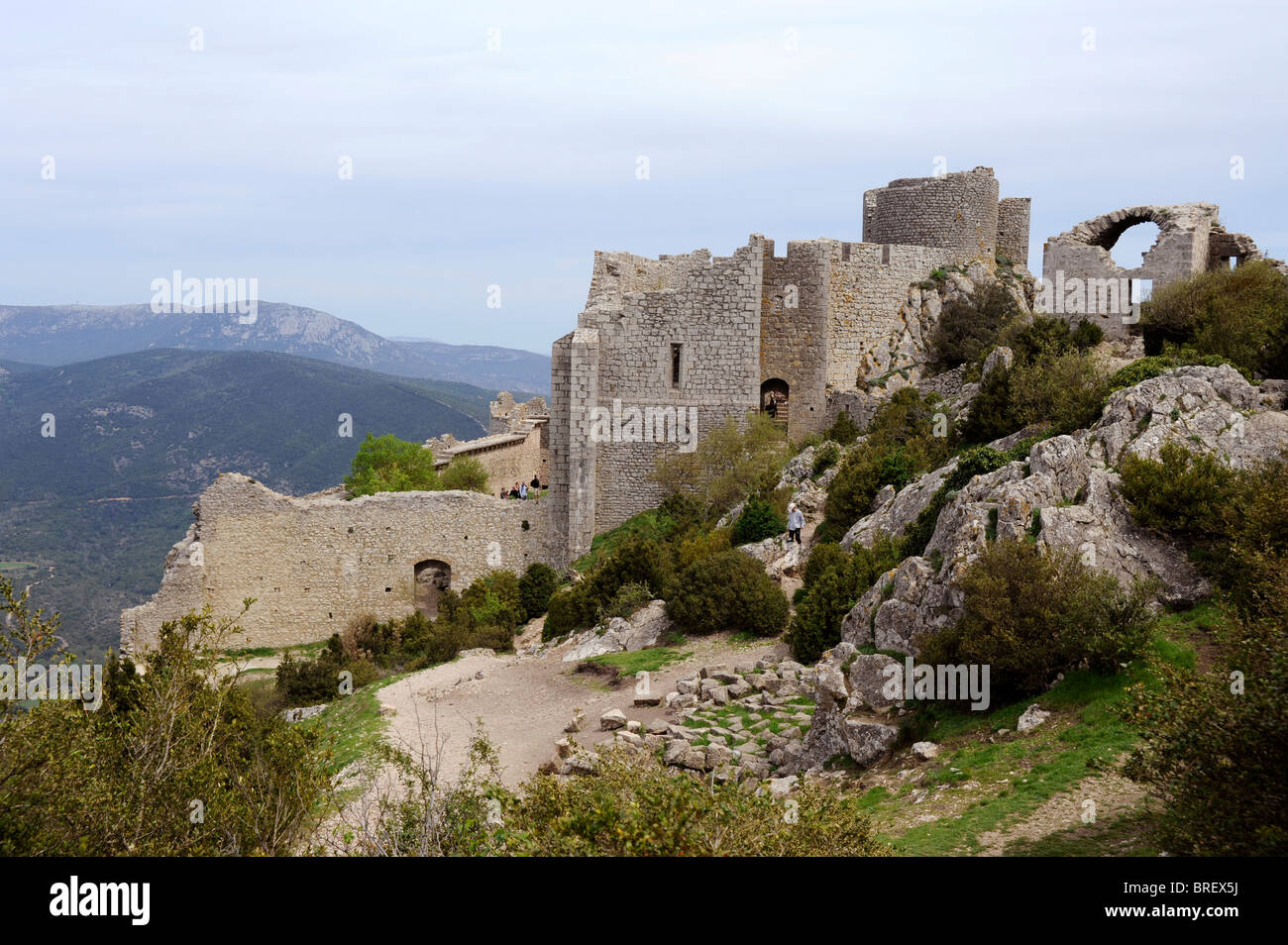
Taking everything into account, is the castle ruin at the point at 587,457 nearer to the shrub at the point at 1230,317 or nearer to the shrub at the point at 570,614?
the shrub at the point at 570,614

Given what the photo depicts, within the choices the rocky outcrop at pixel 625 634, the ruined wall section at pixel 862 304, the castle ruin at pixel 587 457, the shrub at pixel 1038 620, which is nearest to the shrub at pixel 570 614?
the rocky outcrop at pixel 625 634

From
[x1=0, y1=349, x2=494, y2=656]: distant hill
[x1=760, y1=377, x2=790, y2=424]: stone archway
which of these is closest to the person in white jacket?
[x1=760, y1=377, x2=790, y2=424]: stone archway

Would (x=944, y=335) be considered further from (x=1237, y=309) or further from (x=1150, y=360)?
(x=1150, y=360)

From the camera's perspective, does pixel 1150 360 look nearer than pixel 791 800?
No

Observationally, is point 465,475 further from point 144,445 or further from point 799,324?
point 144,445

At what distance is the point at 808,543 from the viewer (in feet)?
63.9

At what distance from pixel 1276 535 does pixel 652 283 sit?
2014 cm

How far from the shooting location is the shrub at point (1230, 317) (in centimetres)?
1547

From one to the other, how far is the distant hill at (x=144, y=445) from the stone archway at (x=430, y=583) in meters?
25.3

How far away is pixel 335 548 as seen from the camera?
26.3m

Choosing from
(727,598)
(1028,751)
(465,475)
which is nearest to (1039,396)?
(727,598)

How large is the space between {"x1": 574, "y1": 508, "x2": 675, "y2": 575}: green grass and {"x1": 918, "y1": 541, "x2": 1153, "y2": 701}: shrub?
14116 millimetres
